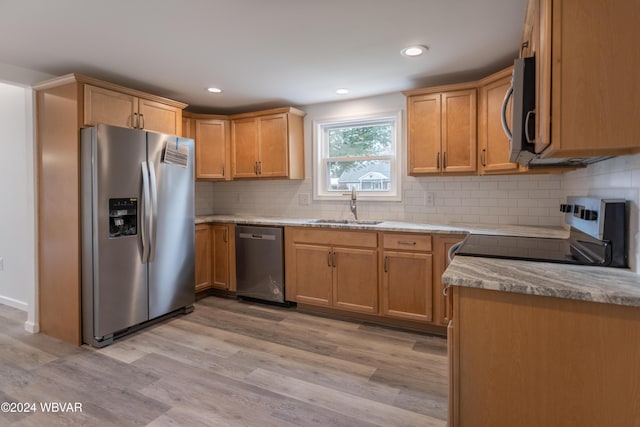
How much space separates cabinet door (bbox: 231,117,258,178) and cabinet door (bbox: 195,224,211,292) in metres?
0.79

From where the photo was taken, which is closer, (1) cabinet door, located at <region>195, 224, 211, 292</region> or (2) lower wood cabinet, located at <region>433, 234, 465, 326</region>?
(2) lower wood cabinet, located at <region>433, 234, 465, 326</region>

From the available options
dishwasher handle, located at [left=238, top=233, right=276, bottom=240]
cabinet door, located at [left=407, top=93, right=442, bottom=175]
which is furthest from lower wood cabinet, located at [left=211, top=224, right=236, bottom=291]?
cabinet door, located at [left=407, top=93, right=442, bottom=175]

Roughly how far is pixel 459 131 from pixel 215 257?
289 centimetres

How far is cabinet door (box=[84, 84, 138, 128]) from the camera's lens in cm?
273

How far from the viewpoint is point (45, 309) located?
3.01 metres

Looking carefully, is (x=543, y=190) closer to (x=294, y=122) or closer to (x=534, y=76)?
(x=534, y=76)

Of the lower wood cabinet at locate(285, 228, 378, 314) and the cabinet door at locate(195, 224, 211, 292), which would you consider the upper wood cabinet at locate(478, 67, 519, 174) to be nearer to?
the lower wood cabinet at locate(285, 228, 378, 314)

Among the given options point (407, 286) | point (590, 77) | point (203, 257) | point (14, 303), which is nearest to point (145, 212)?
point (203, 257)

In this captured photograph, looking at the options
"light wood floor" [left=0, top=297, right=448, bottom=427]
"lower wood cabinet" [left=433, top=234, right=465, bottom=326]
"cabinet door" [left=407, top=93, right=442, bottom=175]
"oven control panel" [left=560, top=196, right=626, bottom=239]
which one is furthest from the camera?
"cabinet door" [left=407, top=93, right=442, bottom=175]

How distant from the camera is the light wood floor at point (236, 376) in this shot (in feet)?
6.27

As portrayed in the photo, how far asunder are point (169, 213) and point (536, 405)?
3.01 meters

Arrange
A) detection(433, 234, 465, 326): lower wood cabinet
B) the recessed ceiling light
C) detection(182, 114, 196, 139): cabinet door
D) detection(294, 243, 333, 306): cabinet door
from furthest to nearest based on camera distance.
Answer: detection(182, 114, 196, 139): cabinet door < detection(294, 243, 333, 306): cabinet door < detection(433, 234, 465, 326): lower wood cabinet < the recessed ceiling light

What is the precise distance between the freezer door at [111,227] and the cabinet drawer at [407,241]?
6.96ft

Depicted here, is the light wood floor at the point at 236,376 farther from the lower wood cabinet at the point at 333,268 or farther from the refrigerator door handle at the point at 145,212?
the refrigerator door handle at the point at 145,212
